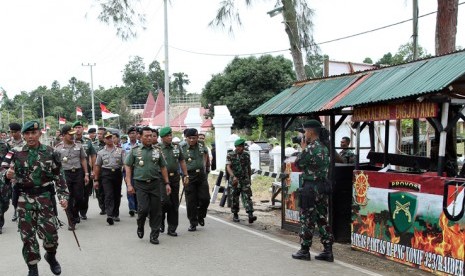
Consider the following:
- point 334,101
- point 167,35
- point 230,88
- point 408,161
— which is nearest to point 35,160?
point 334,101

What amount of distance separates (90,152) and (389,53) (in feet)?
221

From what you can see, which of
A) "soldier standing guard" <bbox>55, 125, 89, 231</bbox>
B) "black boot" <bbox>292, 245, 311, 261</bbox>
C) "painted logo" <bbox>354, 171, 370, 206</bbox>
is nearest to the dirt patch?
"black boot" <bbox>292, 245, 311, 261</bbox>

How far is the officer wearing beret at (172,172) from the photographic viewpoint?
339 inches

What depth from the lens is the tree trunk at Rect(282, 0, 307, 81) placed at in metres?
13.1

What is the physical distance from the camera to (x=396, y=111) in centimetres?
679

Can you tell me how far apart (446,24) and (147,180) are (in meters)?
6.48

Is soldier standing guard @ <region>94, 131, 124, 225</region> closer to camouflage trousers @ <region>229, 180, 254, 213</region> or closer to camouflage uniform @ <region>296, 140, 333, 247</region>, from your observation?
camouflage trousers @ <region>229, 180, 254, 213</region>

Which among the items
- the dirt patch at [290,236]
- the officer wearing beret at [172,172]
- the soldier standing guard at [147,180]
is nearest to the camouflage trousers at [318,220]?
the dirt patch at [290,236]

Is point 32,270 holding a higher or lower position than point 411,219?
lower

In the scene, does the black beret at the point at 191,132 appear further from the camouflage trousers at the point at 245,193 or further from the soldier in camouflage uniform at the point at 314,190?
the soldier in camouflage uniform at the point at 314,190

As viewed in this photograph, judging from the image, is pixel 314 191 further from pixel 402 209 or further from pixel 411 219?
pixel 411 219

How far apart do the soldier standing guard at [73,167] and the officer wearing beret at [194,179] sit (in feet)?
6.56

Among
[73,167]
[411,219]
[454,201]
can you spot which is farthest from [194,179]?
[454,201]

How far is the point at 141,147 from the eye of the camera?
26.8ft
